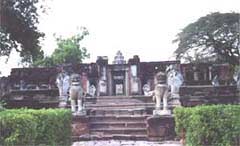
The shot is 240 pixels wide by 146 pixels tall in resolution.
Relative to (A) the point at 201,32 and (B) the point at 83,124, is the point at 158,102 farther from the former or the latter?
(A) the point at 201,32

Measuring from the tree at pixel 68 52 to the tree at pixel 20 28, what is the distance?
17.2 metres

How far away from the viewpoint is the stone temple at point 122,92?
1540 cm

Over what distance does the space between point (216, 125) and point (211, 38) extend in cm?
3626

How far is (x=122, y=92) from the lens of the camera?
2555 centimetres

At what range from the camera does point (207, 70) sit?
23234 mm

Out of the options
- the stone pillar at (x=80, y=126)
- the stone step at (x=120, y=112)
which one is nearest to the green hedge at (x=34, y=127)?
the stone pillar at (x=80, y=126)

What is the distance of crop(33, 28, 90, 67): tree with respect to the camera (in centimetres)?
4417

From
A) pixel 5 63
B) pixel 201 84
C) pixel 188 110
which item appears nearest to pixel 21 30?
pixel 5 63

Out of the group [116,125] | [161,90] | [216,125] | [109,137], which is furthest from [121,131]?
[216,125]

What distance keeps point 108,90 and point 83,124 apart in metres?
9.58

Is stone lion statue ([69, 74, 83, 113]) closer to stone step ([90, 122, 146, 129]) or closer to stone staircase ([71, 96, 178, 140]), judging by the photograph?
stone staircase ([71, 96, 178, 140])

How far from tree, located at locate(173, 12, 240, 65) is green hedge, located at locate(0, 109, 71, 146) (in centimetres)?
3358

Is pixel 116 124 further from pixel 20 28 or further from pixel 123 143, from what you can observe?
pixel 20 28

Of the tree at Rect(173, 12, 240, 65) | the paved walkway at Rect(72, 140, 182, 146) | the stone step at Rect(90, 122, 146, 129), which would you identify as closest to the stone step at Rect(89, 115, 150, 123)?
the stone step at Rect(90, 122, 146, 129)
